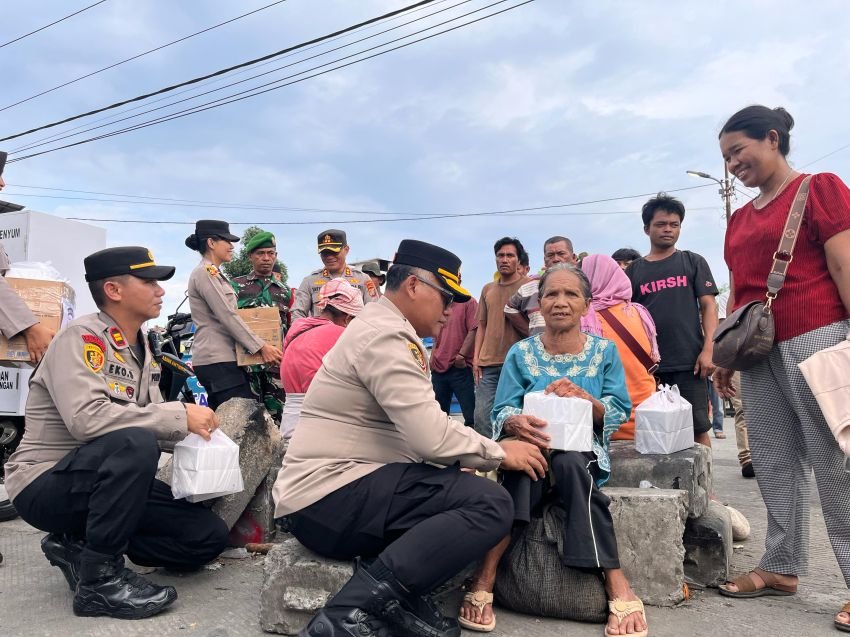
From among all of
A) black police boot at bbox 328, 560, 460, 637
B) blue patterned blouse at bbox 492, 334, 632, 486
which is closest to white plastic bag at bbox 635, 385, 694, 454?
blue patterned blouse at bbox 492, 334, 632, 486

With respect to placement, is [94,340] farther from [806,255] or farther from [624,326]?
[806,255]

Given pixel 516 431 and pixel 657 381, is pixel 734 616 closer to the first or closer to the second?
pixel 516 431

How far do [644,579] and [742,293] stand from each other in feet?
4.44

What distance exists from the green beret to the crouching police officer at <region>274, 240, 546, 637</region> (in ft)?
9.75

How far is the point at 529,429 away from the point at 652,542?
28.3 inches

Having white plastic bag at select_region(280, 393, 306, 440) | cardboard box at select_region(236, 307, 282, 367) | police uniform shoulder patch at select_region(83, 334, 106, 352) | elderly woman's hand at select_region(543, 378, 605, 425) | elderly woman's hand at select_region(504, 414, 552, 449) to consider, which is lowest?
white plastic bag at select_region(280, 393, 306, 440)

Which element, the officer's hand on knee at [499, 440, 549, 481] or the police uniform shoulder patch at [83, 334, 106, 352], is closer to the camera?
the officer's hand on knee at [499, 440, 549, 481]

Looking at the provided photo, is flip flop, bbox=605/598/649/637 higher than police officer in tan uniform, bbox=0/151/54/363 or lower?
lower

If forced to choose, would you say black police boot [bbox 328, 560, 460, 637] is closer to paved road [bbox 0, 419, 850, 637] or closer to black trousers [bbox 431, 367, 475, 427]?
paved road [bbox 0, 419, 850, 637]

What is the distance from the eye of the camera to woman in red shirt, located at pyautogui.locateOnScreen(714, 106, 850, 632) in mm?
2795

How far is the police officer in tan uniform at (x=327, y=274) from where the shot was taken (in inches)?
218

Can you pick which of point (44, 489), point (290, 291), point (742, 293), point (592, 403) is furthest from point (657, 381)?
point (44, 489)

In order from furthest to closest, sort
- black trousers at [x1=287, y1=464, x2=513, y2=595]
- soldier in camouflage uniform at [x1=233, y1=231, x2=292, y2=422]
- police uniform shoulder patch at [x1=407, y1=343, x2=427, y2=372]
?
soldier in camouflage uniform at [x1=233, y1=231, x2=292, y2=422] < police uniform shoulder patch at [x1=407, y1=343, x2=427, y2=372] < black trousers at [x1=287, y1=464, x2=513, y2=595]

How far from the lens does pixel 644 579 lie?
2.91 metres
